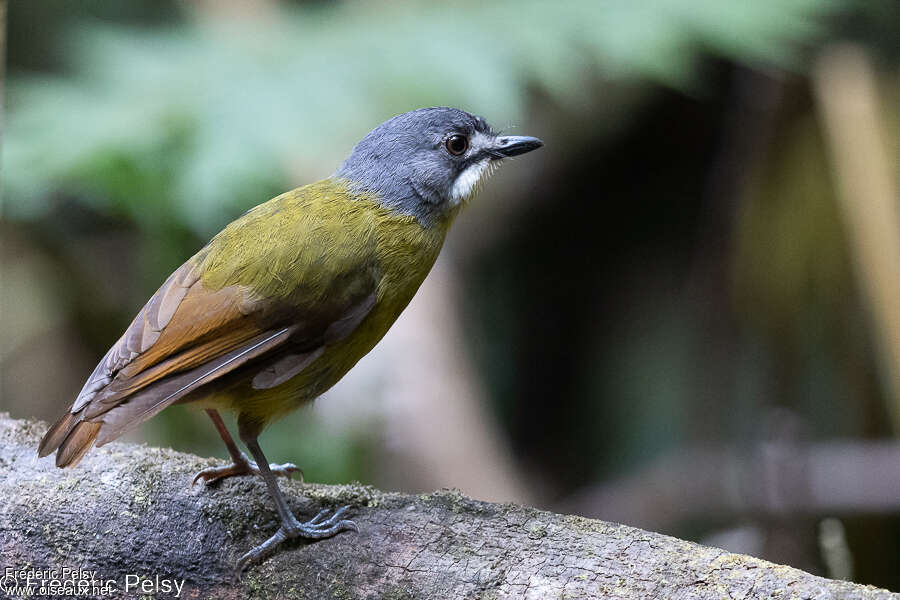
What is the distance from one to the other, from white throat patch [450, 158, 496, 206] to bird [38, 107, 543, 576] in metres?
0.19

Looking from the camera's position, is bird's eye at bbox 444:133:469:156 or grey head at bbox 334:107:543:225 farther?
bird's eye at bbox 444:133:469:156

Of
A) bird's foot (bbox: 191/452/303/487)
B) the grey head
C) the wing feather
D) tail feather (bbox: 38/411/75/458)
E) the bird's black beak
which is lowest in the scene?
tail feather (bbox: 38/411/75/458)

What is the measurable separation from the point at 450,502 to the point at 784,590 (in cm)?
96

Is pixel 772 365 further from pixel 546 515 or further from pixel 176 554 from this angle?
pixel 176 554

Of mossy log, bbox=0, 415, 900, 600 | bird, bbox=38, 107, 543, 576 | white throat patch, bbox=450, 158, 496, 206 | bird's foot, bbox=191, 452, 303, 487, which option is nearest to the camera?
mossy log, bbox=0, 415, 900, 600

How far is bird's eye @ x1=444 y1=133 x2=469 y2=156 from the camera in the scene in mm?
3578

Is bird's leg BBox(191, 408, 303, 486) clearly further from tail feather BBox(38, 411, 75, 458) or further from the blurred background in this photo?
the blurred background

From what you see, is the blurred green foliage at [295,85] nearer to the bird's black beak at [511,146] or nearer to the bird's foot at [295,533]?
the bird's black beak at [511,146]

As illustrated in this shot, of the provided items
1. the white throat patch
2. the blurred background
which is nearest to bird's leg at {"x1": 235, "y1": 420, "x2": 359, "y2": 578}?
the white throat patch

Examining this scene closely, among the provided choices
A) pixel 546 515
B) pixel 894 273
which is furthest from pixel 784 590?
pixel 894 273

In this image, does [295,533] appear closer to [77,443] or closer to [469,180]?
[77,443]


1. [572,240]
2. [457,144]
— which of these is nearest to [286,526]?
[457,144]

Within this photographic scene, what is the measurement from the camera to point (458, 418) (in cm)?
555

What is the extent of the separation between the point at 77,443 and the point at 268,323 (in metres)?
0.62
